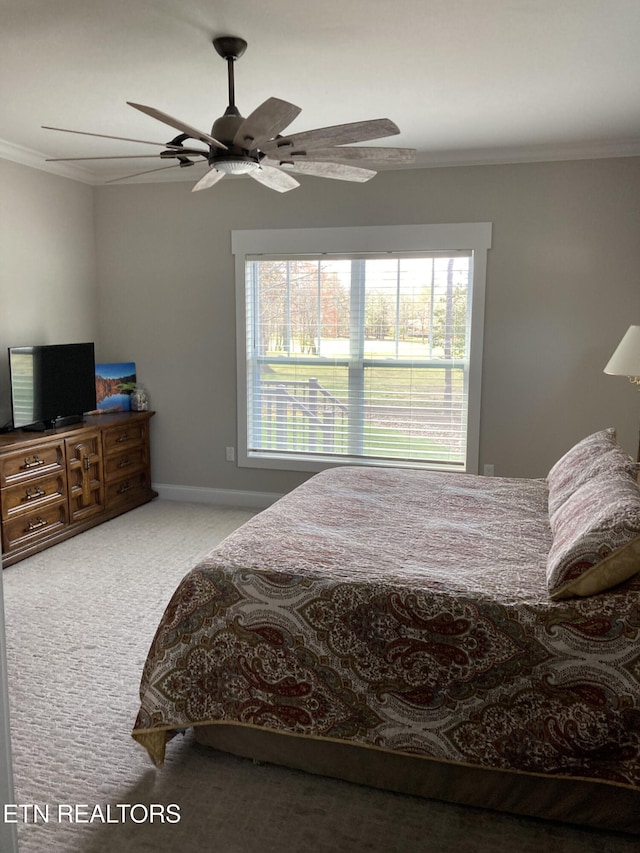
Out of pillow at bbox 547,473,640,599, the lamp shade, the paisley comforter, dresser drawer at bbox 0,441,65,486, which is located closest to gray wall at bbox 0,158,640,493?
dresser drawer at bbox 0,441,65,486

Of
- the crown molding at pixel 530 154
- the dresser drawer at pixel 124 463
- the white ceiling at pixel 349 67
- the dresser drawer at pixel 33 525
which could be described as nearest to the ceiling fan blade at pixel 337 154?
the white ceiling at pixel 349 67

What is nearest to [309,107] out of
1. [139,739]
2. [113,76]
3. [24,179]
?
[113,76]

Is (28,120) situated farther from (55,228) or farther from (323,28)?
(323,28)

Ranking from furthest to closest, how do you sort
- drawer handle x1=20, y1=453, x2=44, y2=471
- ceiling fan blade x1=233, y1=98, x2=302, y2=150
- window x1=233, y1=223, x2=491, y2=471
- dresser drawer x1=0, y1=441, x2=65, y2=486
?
window x1=233, y1=223, x2=491, y2=471
drawer handle x1=20, y1=453, x2=44, y2=471
dresser drawer x1=0, y1=441, x2=65, y2=486
ceiling fan blade x1=233, y1=98, x2=302, y2=150

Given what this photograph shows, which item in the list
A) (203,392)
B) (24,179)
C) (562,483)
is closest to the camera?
(562,483)

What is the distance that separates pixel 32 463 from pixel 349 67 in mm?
2947

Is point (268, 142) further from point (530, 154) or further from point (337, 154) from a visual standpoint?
point (530, 154)

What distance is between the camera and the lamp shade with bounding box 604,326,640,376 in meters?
3.54

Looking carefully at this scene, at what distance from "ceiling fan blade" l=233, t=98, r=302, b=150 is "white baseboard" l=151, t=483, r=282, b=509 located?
3.25m

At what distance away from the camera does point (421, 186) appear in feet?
15.4

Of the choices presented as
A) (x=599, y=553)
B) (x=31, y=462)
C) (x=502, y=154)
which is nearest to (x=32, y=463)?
(x=31, y=462)

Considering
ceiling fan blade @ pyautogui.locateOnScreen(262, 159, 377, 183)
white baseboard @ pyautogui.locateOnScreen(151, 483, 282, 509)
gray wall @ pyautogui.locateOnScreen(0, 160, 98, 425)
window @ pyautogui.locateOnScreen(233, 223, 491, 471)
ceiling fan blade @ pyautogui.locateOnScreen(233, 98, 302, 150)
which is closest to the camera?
ceiling fan blade @ pyautogui.locateOnScreen(233, 98, 302, 150)

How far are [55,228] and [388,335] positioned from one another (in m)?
2.61

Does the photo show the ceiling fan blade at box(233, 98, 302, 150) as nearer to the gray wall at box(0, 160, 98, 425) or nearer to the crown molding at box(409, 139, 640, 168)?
the crown molding at box(409, 139, 640, 168)
